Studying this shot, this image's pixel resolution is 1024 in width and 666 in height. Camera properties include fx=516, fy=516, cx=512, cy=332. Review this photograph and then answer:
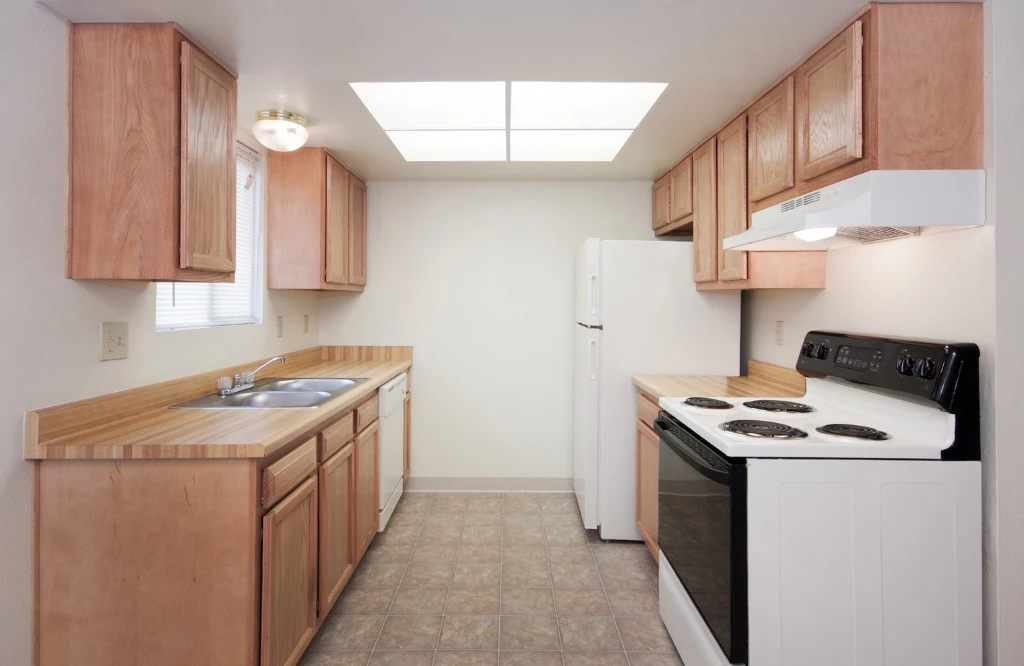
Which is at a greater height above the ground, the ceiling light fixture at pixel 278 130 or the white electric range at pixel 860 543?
the ceiling light fixture at pixel 278 130

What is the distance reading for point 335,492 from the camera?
216 cm

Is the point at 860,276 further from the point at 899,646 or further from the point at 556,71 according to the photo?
the point at 556,71

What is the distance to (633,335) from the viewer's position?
2930mm

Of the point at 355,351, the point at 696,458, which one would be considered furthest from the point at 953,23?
the point at 355,351

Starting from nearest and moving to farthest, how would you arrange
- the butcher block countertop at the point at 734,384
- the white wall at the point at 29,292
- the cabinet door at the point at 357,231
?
the white wall at the point at 29,292 < the butcher block countertop at the point at 734,384 < the cabinet door at the point at 357,231

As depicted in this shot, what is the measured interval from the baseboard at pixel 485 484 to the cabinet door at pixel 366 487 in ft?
2.95

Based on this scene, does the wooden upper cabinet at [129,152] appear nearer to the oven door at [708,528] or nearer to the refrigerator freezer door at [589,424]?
the oven door at [708,528]

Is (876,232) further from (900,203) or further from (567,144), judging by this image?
(567,144)

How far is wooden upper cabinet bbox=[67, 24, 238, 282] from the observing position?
5.35 feet

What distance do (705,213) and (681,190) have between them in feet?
1.46

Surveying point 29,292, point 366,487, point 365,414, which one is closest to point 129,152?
point 29,292

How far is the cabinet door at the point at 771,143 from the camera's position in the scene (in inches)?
78.8

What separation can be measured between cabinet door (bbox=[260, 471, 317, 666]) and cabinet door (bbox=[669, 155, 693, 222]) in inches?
98.8

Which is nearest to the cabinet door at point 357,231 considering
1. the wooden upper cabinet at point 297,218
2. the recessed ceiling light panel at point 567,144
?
the wooden upper cabinet at point 297,218
